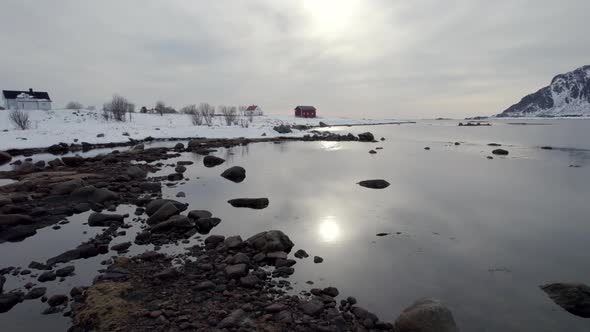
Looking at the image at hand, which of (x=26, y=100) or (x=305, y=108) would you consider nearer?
(x=26, y=100)

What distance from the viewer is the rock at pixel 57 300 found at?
688 cm

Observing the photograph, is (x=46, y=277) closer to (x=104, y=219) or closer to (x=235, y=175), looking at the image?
(x=104, y=219)

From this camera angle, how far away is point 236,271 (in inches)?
316

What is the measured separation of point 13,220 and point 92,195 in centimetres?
373

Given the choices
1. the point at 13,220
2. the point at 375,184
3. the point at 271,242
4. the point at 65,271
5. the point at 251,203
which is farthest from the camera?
the point at 375,184

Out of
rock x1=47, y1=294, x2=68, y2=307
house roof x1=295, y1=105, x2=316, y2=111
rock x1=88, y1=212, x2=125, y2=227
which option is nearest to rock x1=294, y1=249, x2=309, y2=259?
rock x1=47, y1=294, x2=68, y2=307

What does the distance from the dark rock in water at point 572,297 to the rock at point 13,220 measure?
17967 mm

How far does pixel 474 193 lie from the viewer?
18.6 metres

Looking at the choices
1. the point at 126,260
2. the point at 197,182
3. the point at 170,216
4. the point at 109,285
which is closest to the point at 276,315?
the point at 109,285

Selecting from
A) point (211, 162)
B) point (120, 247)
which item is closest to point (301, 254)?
point (120, 247)

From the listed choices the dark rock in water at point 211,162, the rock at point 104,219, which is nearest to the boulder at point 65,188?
the rock at point 104,219

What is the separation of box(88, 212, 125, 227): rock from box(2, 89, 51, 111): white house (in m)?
95.4

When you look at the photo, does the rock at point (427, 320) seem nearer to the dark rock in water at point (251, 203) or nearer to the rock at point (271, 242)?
the rock at point (271, 242)

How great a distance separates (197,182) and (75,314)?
47.4 feet
